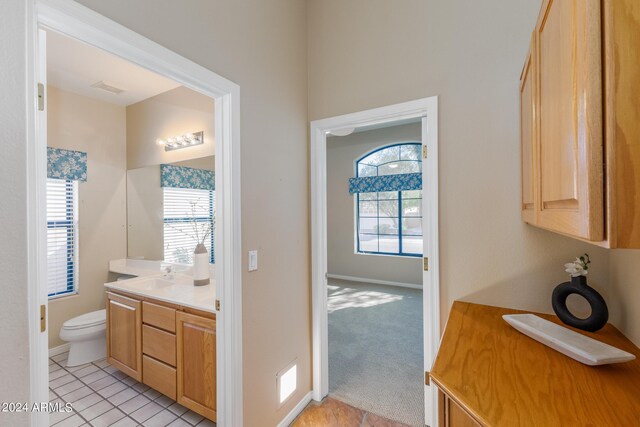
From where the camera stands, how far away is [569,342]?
100 centimetres

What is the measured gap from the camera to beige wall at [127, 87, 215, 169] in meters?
2.66

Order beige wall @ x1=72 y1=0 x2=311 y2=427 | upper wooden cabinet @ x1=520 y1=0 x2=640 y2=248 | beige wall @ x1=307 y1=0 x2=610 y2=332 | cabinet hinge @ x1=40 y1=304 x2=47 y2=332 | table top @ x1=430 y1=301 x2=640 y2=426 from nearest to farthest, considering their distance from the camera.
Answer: upper wooden cabinet @ x1=520 y1=0 x2=640 y2=248 < table top @ x1=430 y1=301 x2=640 y2=426 < cabinet hinge @ x1=40 y1=304 x2=47 y2=332 < beige wall @ x1=72 y1=0 x2=311 y2=427 < beige wall @ x1=307 y1=0 x2=610 y2=332

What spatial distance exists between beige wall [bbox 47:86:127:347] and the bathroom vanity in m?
1.04

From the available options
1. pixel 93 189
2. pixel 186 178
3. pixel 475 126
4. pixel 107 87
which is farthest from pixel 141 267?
pixel 475 126

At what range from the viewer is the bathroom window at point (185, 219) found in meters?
2.83

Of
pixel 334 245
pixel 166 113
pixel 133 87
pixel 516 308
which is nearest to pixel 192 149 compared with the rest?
pixel 166 113

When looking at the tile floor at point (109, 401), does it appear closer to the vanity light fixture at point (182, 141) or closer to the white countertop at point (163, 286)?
the white countertop at point (163, 286)

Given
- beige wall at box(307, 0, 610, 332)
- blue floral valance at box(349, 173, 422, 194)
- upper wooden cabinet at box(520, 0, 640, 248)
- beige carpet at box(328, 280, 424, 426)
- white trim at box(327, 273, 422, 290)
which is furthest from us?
white trim at box(327, 273, 422, 290)

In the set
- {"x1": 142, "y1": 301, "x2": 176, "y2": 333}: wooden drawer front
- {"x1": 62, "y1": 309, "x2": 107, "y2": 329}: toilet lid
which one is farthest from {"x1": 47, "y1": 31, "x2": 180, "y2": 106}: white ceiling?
{"x1": 62, "y1": 309, "x2": 107, "y2": 329}: toilet lid

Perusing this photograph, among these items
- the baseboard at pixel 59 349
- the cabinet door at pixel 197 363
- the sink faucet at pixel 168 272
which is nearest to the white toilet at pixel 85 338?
the baseboard at pixel 59 349

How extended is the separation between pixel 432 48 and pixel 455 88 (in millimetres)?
310

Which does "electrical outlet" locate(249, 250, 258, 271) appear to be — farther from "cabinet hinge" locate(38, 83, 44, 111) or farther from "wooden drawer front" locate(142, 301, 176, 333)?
"cabinet hinge" locate(38, 83, 44, 111)

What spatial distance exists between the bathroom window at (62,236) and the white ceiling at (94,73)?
103 centimetres

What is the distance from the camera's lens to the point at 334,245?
19.4ft
